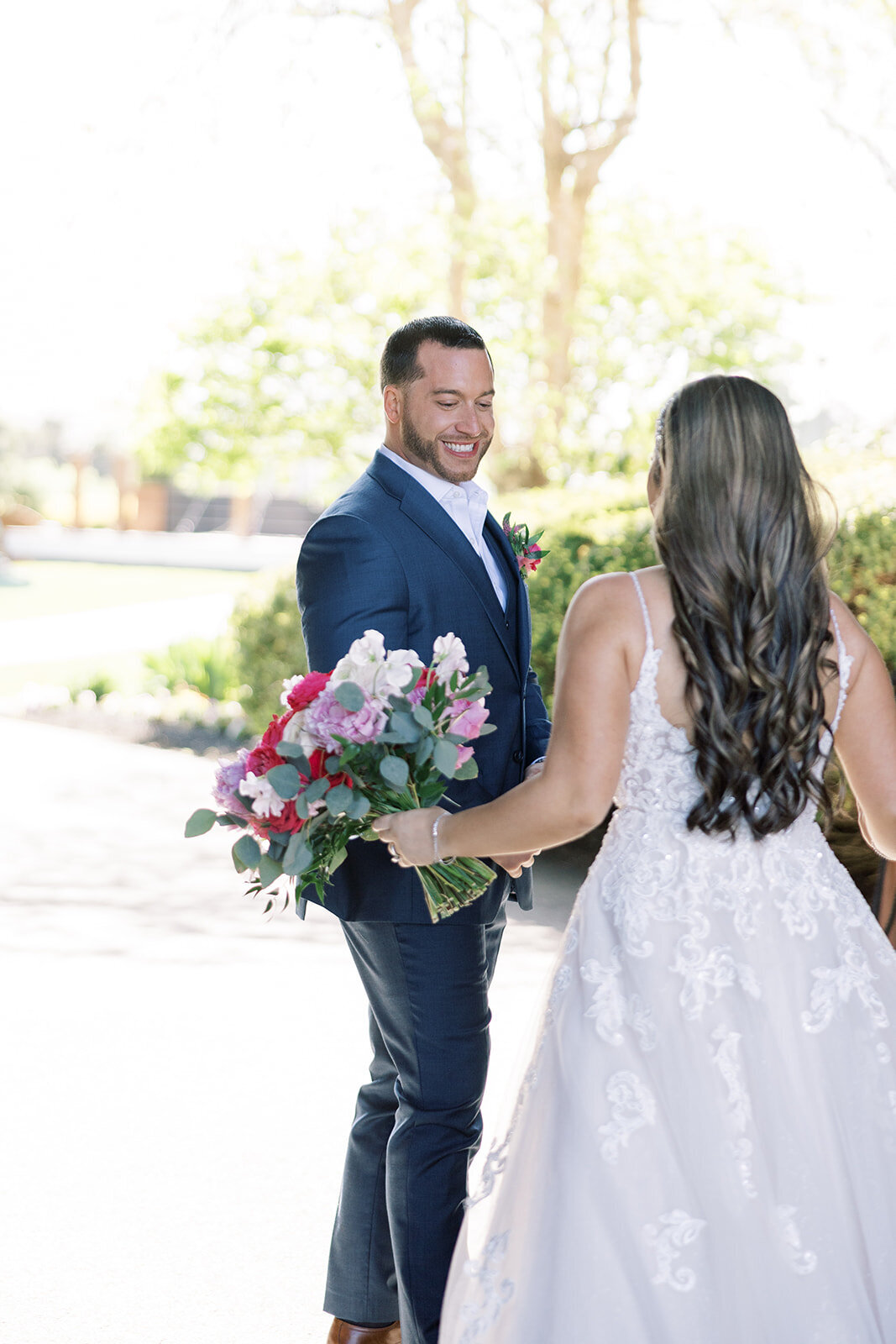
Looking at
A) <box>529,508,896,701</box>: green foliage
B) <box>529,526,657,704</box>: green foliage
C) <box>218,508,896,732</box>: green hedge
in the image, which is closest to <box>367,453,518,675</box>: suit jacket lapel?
<box>218,508,896,732</box>: green hedge

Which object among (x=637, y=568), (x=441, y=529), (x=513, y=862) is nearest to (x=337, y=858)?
(x=513, y=862)

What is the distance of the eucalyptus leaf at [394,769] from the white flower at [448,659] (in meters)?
0.18

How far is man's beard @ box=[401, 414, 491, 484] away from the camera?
3.24m

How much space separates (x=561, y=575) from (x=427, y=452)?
5121 millimetres

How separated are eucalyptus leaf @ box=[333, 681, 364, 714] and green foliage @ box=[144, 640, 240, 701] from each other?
1112 cm

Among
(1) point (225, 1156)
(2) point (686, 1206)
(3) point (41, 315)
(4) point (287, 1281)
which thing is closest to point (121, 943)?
(1) point (225, 1156)

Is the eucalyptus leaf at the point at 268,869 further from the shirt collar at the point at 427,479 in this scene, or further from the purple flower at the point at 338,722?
the shirt collar at the point at 427,479

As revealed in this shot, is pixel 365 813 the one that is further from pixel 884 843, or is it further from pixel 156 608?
pixel 156 608

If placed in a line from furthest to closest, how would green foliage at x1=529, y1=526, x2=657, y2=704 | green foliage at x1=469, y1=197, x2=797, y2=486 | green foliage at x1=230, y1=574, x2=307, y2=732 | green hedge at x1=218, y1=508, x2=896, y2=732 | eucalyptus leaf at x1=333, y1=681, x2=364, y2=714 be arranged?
green foliage at x1=469, y1=197, x2=797, y2=486 → green foliage at x1=230, y1=574, x2=307, y2=732 → green foliage at x1=529, y1=526, x2=657, y2=704 → green hedge at x1=218, y1=508, x2=896, y2=732 → eucalyptus leaf at x1=333, y1=681, x2=364, y2=714

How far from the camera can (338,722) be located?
2.64 meters

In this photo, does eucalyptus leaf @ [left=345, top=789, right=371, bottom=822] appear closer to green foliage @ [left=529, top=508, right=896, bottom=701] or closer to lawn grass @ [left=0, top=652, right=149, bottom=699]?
green foliage @ [left=529, top=508, right=896, bottom=701]

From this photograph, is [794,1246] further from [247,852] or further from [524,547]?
[524,547]

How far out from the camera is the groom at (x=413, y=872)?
9.75 feet

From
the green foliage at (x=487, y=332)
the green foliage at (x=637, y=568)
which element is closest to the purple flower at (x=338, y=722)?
the green foliage at (x=637, y=568)
